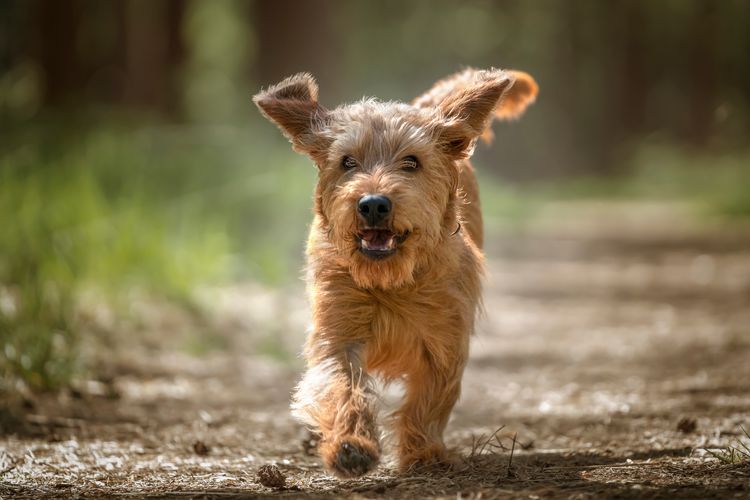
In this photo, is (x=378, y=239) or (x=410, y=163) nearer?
(x=378, y=239)

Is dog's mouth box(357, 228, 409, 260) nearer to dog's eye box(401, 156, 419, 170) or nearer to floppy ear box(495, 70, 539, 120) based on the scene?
dog's eye box(401, 156, 419, 170)

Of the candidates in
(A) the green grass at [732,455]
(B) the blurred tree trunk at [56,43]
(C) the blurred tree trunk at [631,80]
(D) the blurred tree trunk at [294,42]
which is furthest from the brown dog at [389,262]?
(C) the blurred tree trunk at [631,80]

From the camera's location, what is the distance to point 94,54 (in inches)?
1152

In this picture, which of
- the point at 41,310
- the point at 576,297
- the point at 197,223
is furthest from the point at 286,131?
the point at 576,297

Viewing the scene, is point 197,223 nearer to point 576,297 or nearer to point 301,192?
point 301,192

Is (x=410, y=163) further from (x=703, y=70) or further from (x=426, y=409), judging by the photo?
(x=703, y=70)

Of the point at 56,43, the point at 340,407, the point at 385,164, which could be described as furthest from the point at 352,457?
the point at 56,43

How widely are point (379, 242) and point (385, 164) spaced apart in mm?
445

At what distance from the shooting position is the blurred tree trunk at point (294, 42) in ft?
59.6

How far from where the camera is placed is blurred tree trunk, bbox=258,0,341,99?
18156 millimetres

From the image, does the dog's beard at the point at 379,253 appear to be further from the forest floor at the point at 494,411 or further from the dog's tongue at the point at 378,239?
the forest floor at the point at 494,411

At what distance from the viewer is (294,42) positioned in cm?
1828

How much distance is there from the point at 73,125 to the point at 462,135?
8.41 metres

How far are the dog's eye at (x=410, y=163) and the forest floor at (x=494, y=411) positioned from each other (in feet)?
3.93
